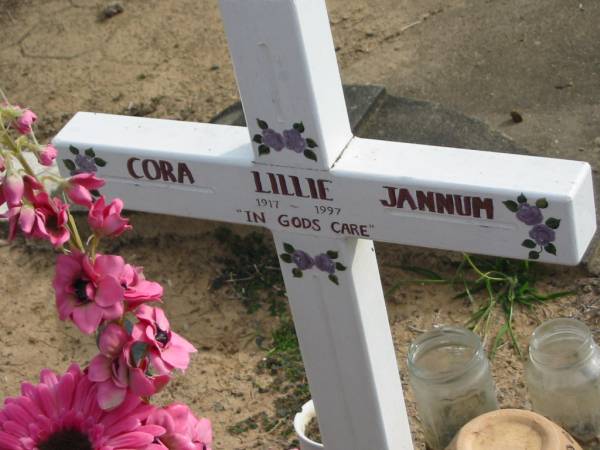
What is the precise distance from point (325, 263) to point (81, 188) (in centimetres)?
92

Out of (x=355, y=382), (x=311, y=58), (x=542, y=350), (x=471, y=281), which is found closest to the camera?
(x=311, y=58)

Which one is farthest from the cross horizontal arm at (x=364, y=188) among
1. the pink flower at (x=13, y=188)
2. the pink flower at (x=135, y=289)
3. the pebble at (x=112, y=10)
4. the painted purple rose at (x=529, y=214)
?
the pebble at (x=112, y=10)

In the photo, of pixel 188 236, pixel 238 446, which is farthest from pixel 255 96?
pixel 188 236

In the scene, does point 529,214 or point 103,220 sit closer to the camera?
point 103,220

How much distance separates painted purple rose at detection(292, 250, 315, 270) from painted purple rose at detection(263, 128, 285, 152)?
234mm

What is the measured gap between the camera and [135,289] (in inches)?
46.9

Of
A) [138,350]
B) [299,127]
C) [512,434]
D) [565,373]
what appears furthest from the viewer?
[565,373]

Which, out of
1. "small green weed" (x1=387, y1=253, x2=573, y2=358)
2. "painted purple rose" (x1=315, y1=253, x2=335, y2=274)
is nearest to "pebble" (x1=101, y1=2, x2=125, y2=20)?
"small green weed" (x1=387, y1=253, x2=573, y2=358)

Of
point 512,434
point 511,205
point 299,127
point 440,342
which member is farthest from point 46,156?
point 440,342

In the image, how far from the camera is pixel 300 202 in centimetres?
197

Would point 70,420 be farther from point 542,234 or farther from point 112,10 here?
point 112,10

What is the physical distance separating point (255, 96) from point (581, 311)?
1.41 metres

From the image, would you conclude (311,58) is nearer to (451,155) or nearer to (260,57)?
(260,57)

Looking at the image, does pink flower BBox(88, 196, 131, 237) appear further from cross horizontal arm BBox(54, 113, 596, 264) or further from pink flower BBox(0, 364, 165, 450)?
cross horizontal arm BBox(54, 113, 596, 264)
